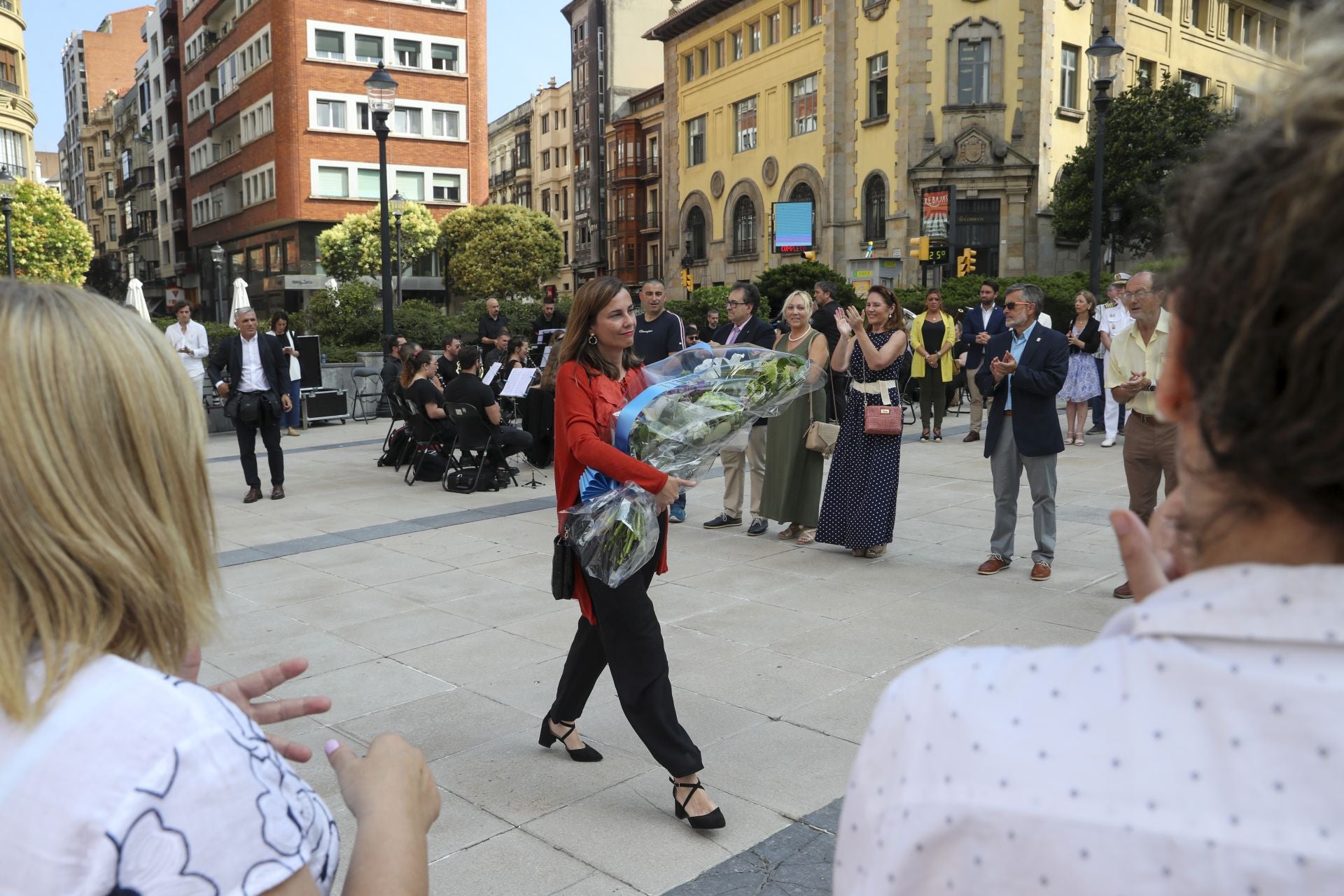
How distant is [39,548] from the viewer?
1119mm

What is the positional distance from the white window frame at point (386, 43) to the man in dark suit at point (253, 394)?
41.2 m

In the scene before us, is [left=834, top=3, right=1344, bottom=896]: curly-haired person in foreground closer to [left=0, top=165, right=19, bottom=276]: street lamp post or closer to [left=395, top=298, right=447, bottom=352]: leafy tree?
[left=395, top=298, right=447, bottom=352]: leafy tree

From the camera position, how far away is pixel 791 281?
26734 millimetres

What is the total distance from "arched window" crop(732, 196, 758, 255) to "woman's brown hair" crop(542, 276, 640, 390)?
155ft

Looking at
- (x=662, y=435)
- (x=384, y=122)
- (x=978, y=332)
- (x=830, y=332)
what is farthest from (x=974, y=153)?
(x=662, y=435)

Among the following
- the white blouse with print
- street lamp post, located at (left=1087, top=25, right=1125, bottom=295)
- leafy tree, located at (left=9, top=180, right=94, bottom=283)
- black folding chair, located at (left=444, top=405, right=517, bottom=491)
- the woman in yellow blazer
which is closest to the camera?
the white blouse with print

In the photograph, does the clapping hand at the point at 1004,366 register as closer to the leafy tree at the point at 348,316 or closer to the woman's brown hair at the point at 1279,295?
the woman's brown hair at the point at 1279,295

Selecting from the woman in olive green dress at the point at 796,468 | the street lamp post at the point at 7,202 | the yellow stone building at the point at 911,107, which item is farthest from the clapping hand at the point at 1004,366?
the yellow stone building at the point at 911,107

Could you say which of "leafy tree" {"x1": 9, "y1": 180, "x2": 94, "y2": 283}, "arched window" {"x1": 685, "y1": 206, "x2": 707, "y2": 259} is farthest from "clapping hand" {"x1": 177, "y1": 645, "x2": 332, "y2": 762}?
"arched window" {"x1": 685, "y1": 206, "x2": 707, "y2": 259}

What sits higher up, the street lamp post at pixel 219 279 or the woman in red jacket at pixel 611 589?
the street lamp post at pixel 219 279

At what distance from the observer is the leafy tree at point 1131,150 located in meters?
36.1

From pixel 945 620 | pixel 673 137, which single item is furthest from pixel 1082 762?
pixel 673 137

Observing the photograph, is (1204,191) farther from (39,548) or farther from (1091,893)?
(39,548)

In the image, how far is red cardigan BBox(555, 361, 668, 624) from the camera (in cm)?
388
